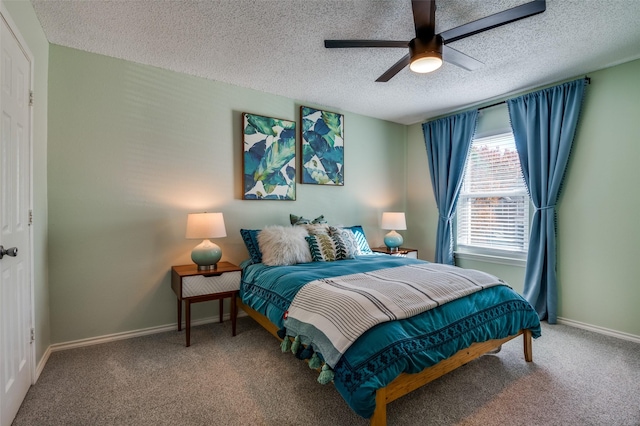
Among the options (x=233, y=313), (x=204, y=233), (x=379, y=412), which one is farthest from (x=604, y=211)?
(x=204, y=233)

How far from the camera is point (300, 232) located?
10.5 ft

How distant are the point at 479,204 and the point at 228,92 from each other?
338 cm

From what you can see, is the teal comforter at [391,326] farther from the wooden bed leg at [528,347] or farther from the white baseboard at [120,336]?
the white baseboard at [120,336]

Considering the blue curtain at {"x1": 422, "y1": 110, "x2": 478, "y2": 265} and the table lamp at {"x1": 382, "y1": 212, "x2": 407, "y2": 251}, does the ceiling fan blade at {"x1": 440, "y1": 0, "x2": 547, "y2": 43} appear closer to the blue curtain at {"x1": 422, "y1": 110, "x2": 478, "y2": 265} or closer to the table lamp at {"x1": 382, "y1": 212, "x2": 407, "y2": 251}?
Result: the blue curtain at {"x1": 422, "y1": 110, "x2": 478, "y2": 265}

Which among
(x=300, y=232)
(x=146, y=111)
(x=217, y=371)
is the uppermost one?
(x=146, y=111)

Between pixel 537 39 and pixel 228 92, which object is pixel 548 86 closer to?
pixel 537 39

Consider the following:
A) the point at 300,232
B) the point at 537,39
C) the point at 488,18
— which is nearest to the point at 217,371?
the point at 300,232

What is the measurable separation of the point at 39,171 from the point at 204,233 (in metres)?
1.27

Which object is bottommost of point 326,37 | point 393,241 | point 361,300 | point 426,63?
point 361,300

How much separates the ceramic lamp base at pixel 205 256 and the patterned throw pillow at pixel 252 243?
33cm

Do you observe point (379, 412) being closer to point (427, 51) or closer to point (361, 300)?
point (361, 300)

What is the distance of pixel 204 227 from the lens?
9.29 feet

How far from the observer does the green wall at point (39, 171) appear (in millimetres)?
2131

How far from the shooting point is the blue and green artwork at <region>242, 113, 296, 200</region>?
3.48 meters
